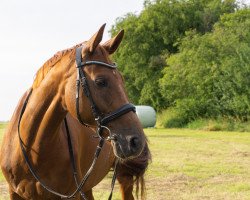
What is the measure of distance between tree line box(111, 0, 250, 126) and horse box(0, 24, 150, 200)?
2457cm

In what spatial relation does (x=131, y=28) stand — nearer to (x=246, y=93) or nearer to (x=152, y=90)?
(x=152, y=90)

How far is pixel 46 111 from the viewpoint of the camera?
352cm

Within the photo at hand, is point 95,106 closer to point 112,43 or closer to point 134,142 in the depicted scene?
point 134,142

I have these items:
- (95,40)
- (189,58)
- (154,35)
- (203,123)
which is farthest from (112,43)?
(154,35)

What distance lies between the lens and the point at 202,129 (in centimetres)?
2842

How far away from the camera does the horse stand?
2.97 metres

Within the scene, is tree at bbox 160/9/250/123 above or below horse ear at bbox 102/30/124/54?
below

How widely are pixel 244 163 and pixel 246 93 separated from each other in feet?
54.5

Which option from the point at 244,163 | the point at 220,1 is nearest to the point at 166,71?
the point at 220,1

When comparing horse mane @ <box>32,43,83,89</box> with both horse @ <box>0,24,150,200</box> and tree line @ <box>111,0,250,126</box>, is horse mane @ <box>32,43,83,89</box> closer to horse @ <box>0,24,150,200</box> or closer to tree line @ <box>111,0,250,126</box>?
horse @ <box>0,24,150,200</box>

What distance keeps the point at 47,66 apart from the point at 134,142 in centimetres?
106

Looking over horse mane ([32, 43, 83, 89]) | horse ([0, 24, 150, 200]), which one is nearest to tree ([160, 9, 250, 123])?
horse ([0, 24, 150, 200])

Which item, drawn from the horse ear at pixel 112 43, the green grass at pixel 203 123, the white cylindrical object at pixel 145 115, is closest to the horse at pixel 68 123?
the horse ear at pixel 112 43

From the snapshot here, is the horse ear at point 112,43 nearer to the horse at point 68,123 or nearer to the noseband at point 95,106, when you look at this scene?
the horse at point 68,123
